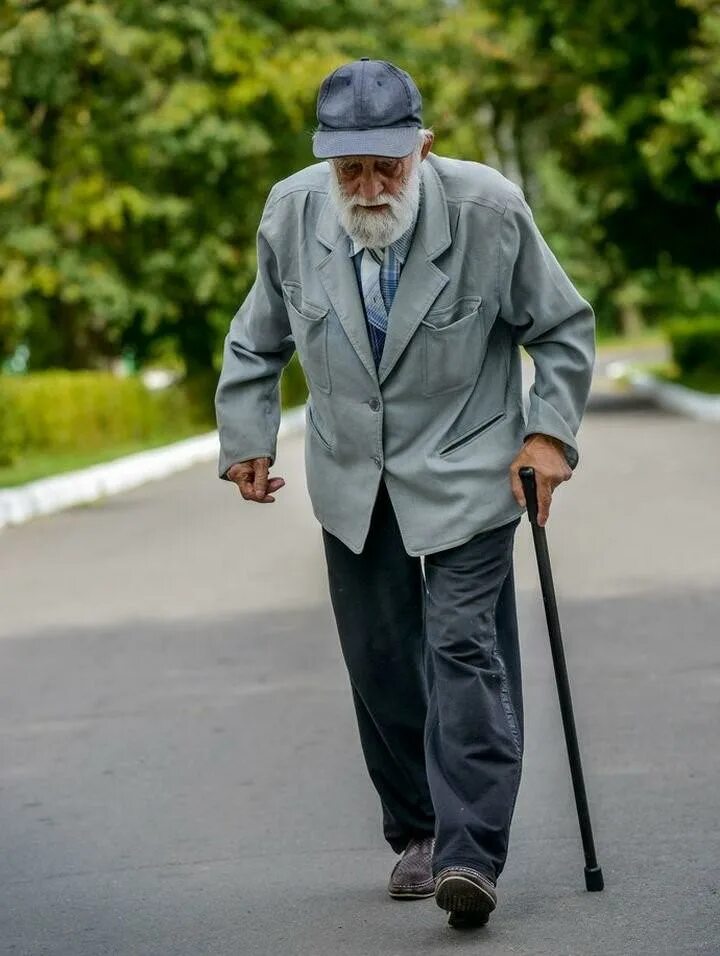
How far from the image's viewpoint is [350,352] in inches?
193

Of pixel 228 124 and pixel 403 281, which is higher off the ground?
pixel 403 281

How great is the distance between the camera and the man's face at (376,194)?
4680 millimetres

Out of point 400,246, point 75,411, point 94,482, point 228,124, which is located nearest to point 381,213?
point 400,246

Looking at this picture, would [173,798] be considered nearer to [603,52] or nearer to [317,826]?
[317,826]

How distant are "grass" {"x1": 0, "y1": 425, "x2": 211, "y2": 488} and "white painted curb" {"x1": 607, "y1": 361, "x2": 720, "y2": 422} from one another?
25.1 ft

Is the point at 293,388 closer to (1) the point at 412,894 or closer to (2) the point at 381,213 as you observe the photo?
(1) the point at 412,894

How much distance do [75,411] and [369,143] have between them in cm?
2460

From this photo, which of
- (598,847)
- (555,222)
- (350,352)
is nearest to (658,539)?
(598,847)

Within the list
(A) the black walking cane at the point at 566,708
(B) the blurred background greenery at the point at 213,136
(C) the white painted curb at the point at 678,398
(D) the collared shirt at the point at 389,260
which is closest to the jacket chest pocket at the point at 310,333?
(D) the collared shirt at the point at 389,260

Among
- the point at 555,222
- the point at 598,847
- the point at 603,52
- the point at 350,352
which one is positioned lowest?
the point at 555,222

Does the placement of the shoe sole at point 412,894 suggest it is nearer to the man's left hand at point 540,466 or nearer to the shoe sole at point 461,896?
the shoe sole at point 461,896

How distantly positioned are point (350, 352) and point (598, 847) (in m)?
1.60

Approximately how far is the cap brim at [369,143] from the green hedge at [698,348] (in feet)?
135

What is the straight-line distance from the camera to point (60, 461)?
2650cm
